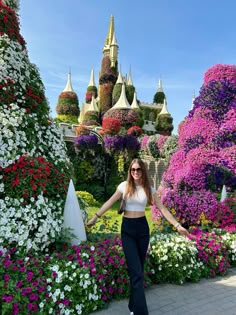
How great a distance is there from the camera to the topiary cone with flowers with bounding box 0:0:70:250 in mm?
4180

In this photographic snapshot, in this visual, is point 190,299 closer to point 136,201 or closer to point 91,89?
point 136,201

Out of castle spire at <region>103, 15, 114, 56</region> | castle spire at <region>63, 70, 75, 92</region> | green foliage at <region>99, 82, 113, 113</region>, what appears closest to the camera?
green foliage at <region>99, 82, 113, 113</region>

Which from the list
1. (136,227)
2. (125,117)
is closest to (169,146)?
(125,117)

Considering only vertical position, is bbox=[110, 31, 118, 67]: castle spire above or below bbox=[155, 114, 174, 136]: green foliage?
above

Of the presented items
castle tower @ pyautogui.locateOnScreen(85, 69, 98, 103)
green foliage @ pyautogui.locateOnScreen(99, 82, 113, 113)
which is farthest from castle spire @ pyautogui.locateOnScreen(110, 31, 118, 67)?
castle tower @ pyautogui.locateOnScreen(85, 69, 98, 103)

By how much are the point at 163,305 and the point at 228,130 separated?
6326mm

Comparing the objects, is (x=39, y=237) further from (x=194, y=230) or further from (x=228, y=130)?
(x=228, y=130)

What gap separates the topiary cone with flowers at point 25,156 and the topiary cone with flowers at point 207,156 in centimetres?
413

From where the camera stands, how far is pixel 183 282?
5.08m

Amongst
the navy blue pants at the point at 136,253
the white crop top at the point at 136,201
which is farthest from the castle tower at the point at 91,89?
the navy blue pants at the point at 136,253

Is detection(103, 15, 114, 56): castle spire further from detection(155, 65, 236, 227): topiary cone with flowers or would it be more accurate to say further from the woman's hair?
the woman's hair

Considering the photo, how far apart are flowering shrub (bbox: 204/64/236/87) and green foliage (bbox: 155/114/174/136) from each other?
27.2 meters

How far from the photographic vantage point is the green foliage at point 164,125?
121 ft

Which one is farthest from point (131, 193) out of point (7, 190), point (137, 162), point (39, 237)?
point (7, 190)
